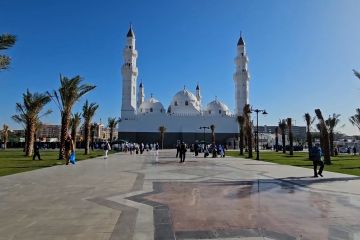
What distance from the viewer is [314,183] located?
1266 centimetres

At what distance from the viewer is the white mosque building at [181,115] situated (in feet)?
266

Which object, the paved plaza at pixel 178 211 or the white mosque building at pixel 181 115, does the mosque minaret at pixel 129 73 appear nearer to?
the white mosque building at pixel 181 115

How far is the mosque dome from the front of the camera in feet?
297

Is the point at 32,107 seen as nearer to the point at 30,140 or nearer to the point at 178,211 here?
the point at 30,140

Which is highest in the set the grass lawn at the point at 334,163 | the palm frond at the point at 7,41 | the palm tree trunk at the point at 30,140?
the palm frond at the point at 7,41

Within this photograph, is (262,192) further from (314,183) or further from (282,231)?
(282,231)

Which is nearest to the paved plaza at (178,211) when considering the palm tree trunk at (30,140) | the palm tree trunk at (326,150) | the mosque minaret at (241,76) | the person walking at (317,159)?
the person walking at (317,159)

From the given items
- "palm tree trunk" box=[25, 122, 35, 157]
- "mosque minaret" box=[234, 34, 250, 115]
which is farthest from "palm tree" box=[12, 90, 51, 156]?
"mosque minaret" box=[234, 34, 250, 115]

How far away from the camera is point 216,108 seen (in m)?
94.6

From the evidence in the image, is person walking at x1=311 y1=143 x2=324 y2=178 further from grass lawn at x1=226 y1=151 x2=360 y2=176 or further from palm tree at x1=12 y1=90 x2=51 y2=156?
palm tree at x1=12 y1=90 x2=51 y2=156

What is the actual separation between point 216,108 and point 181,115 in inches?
416

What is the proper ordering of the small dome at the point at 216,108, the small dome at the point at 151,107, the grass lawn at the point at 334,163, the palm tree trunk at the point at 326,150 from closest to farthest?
the grass lawn at the point at 334,163
the palm tree trunk at the point at 326,150
the small dome at the point at 151,107
the small dome at the point at 216,108

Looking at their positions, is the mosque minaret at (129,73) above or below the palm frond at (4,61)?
above

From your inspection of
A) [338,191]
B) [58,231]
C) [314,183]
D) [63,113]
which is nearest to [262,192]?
[338,191]
